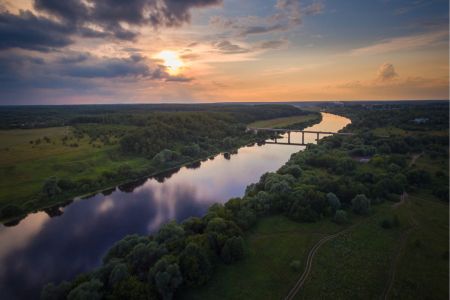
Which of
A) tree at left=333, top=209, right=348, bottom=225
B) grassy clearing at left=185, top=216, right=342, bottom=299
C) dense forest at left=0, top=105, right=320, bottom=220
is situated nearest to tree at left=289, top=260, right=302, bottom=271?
grassy clearing at left=185, top=216, right=342, bottom=299

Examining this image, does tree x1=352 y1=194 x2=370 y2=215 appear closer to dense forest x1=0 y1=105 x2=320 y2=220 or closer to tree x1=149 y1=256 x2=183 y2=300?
tree x1=149 y1=256 x2=183 y2=300

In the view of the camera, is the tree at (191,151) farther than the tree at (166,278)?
Yes

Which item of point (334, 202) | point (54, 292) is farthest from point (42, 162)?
point (334, 202)

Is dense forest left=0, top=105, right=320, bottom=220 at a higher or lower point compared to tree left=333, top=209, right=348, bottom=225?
higher

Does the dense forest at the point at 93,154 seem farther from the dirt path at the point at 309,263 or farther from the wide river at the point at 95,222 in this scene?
the dirt path at the point at 309,263

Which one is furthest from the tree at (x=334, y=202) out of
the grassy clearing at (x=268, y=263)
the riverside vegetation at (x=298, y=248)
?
the grassy clearing at (x=268, y=263)

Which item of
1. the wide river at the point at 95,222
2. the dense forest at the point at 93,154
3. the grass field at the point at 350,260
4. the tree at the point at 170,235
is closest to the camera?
the grass field at the point at 350,260

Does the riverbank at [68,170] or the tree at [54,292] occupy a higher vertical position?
the riverbank at [68,170]
